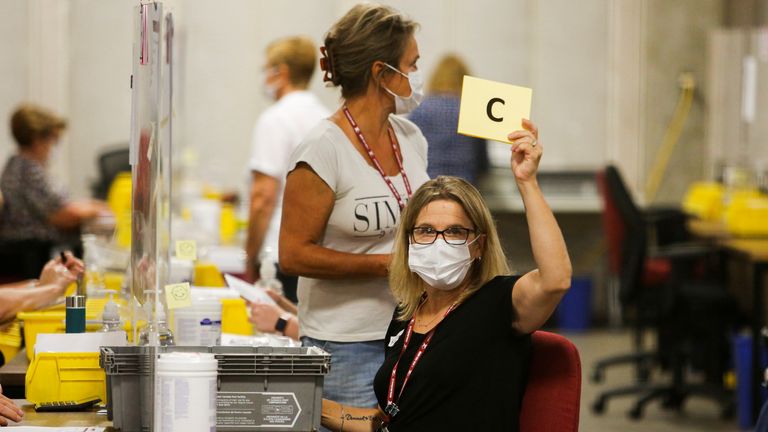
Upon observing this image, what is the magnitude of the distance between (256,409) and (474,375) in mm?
446

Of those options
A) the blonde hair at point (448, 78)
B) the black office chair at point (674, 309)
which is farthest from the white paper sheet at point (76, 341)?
the black office chair at point (674, 309)

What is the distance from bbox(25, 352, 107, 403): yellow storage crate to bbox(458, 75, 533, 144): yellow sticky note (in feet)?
2.87

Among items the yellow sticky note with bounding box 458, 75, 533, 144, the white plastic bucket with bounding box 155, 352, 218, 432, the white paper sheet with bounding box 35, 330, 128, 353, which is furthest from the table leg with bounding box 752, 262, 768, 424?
the white plastic bucket with bounding box 155, 352, 218, 432

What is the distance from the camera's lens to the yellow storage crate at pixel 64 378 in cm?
219

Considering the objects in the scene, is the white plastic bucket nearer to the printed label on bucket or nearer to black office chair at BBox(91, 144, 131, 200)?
the printed label on bucket

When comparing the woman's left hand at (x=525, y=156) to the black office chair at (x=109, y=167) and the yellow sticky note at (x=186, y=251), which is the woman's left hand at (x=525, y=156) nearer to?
the yellow sticky note at (x=186, y=251)

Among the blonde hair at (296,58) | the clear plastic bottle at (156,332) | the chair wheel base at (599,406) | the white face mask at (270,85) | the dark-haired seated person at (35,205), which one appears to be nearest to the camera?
the clear plastic bottle at (156,332)

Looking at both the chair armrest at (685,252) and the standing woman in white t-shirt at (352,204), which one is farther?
the chair armrest at (685,252)

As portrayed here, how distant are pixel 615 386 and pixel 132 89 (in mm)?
4919

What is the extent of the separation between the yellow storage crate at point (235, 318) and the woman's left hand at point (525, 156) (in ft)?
3.85

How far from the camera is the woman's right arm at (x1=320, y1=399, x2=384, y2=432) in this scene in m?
2.25

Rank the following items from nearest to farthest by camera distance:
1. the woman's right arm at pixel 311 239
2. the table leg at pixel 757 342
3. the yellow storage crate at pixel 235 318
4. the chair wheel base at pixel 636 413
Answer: the woman's right arm at pixel 311 239 < the yellow storage crate at pixel 235 318 < the table leg at pixel 757 342 < the chair wheel base at pixel 636 413

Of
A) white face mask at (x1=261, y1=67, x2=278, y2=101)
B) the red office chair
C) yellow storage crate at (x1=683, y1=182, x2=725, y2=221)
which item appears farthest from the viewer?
yellow storage crate at (x1=683, y1=182, x2=725, y2=221)

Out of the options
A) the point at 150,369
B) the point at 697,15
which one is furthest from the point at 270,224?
the point at 697,15
